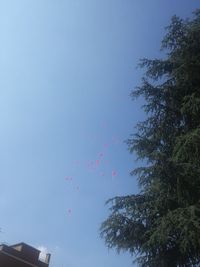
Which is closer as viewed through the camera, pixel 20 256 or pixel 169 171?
pixel 169 171

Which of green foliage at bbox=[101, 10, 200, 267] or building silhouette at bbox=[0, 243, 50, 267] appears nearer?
green foliage at bbox=[101, 10, 200, 267]

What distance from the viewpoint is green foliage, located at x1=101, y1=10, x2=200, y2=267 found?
11219mm

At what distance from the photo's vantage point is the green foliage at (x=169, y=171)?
11.2m

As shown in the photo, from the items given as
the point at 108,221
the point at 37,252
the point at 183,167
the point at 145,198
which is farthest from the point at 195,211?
the point at 37,252

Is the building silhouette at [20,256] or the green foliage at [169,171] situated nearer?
the green foliage at [169,171]

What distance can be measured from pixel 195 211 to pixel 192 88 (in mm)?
5579

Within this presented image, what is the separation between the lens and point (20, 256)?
1110 inches

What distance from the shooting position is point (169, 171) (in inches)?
440

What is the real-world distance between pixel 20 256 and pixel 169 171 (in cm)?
2057

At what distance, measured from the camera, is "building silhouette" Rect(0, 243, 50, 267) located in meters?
27.0

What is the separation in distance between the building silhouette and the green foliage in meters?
16.8

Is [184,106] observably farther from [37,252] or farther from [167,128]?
[37,252]

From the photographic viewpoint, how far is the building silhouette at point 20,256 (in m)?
27.0

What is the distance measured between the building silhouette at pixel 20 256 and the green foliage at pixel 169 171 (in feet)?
55.3
